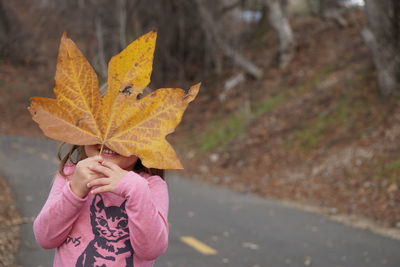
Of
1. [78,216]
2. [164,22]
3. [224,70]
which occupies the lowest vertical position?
[224,70]

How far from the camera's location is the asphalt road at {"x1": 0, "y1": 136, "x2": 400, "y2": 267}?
248 inches

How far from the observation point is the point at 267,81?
65.9 feet

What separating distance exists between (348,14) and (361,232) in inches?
633

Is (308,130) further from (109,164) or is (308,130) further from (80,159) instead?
(109,164)

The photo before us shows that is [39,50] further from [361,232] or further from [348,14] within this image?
[361,232]

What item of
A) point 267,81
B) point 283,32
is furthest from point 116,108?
point 283,32

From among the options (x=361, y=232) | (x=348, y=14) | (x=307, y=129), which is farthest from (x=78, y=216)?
(x=348, y=14)

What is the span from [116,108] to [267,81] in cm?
1822

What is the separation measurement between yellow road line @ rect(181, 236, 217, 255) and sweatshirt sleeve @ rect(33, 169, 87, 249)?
441 cm

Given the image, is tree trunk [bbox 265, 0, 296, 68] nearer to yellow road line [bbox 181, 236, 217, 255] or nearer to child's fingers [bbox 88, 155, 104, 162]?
yellow road line [bbox 181, 236, 217, 255]

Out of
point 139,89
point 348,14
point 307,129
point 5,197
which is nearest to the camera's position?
point 139,89

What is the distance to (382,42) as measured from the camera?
12430 millimetres

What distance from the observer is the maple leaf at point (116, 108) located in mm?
2131

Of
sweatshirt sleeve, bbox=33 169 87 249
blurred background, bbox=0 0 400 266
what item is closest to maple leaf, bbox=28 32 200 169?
sweatshirt sleeve, bbox=33 169 87 249
